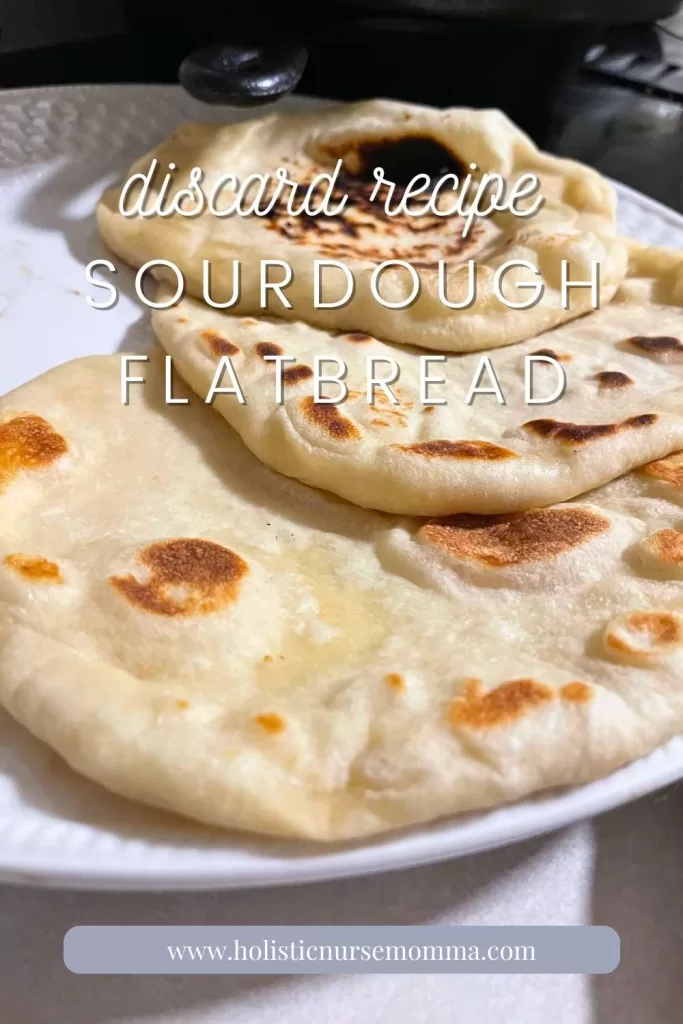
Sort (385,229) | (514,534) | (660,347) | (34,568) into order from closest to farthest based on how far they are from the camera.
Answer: (34,568), (514,534), (660,347), (385,229)

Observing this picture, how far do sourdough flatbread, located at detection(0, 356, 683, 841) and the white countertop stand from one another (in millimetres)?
203

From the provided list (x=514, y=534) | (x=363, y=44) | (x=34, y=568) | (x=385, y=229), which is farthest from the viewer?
(x=363, y=44)

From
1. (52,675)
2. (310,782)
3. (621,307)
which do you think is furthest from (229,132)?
(310,782)

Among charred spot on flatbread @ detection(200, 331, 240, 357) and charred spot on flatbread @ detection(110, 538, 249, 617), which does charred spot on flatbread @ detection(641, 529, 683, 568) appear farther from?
charred spot on flatbread @ detection(200, 331, 240, 357)

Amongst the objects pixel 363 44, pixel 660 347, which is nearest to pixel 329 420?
pixel 660 347

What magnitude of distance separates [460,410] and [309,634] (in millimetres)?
465

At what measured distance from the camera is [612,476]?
3.79 feet

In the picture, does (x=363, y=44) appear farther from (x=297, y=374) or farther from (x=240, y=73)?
(x=297, y=374)

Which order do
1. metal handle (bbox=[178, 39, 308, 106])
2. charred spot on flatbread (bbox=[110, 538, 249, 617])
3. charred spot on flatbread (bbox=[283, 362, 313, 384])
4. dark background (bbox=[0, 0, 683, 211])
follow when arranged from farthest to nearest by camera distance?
dark background (bbox=[0, 0, 683, 211])
metal handle (bbox=[178, 39, 308, 106])
charred spot on flatbread (bbox=[283, 362, 313, 384])
charred spot on flatbread (bbox=[110, 538, 249, 617])

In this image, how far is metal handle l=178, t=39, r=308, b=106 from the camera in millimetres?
1699

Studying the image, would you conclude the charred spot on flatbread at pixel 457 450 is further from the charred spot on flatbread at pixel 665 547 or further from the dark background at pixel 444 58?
the dark background at pixel 444 58

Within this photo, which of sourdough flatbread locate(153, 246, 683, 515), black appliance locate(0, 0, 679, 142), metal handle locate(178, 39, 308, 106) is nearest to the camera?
sourdough flatbread locate(153, 246, 683, 515)

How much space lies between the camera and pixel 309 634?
38.3 inches

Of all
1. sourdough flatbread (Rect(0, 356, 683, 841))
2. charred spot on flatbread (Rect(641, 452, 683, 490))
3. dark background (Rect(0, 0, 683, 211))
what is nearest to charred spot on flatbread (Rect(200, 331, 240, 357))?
sourdough flatbread (Rect(0, 356, 683, 841))
